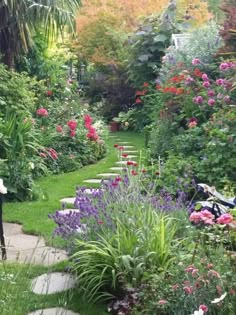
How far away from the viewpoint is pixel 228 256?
2812 mm

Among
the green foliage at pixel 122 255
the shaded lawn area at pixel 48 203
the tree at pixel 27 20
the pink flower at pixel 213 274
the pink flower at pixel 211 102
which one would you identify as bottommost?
the shaded lawn area at pixel 48 203

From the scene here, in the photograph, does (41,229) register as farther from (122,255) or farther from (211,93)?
(211,93)

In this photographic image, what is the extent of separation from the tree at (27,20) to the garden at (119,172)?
1.1 inches

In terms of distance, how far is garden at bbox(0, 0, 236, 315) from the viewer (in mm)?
2982

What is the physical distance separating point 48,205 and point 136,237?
2834 millimetres

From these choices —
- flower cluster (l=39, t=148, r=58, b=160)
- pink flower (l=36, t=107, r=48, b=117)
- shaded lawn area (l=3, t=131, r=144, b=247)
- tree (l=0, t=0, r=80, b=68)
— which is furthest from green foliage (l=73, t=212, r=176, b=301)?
tree (l=0, t=0, r=80, b=68)

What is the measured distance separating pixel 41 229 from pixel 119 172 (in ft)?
10.1

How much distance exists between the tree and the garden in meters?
0.03

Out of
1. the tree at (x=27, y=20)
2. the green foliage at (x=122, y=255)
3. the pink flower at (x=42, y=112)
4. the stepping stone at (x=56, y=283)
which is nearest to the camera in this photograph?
the green foliage at (x=122, y=255)

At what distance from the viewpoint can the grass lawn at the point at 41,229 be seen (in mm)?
2446

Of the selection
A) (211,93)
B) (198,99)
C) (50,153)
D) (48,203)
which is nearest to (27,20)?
(50,153)

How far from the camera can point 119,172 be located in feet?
26.3

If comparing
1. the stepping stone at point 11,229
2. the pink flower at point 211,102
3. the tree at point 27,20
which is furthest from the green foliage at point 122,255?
the tree at point 27,20

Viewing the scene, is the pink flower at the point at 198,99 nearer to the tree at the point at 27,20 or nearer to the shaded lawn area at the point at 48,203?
the shaded lawn area at the point at 48,203
